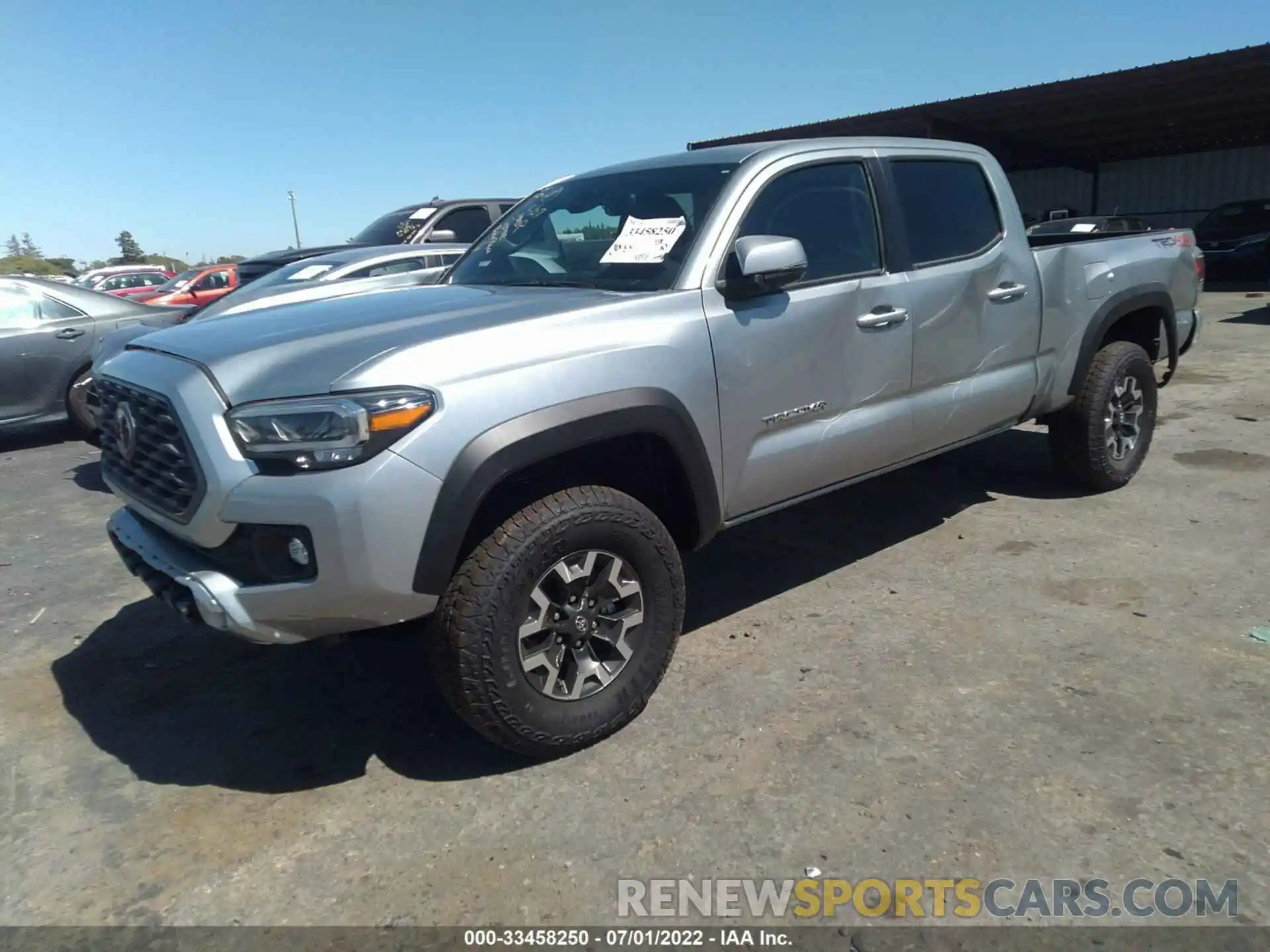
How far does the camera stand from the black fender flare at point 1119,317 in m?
4.86

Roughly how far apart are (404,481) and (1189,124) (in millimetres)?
26409

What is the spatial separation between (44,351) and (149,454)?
6089 mm

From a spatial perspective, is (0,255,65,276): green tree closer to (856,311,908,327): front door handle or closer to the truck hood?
the truck hood

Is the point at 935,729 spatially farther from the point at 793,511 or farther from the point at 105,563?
the point at 105,563

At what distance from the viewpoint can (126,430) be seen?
2.98m

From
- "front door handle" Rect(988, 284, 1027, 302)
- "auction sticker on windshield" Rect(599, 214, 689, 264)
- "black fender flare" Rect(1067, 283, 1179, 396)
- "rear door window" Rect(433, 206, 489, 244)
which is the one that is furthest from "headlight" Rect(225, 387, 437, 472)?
"rear door window" Rect(433, 206, 489, 244)

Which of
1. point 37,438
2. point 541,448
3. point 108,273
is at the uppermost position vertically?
point 108,273

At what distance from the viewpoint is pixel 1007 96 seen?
1997 centimetres

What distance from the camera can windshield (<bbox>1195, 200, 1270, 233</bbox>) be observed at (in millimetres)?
18234

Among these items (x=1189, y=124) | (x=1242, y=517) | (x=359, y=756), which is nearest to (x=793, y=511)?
(x=1242, y=517)

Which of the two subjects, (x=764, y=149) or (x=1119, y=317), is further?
(x=1119, y=317)

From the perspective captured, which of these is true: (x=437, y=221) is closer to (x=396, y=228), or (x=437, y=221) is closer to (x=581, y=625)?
(x=396, y=228)

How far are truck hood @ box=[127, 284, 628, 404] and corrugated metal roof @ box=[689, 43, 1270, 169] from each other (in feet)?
59.1

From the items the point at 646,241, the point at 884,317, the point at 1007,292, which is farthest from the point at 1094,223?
the point at 646,241
